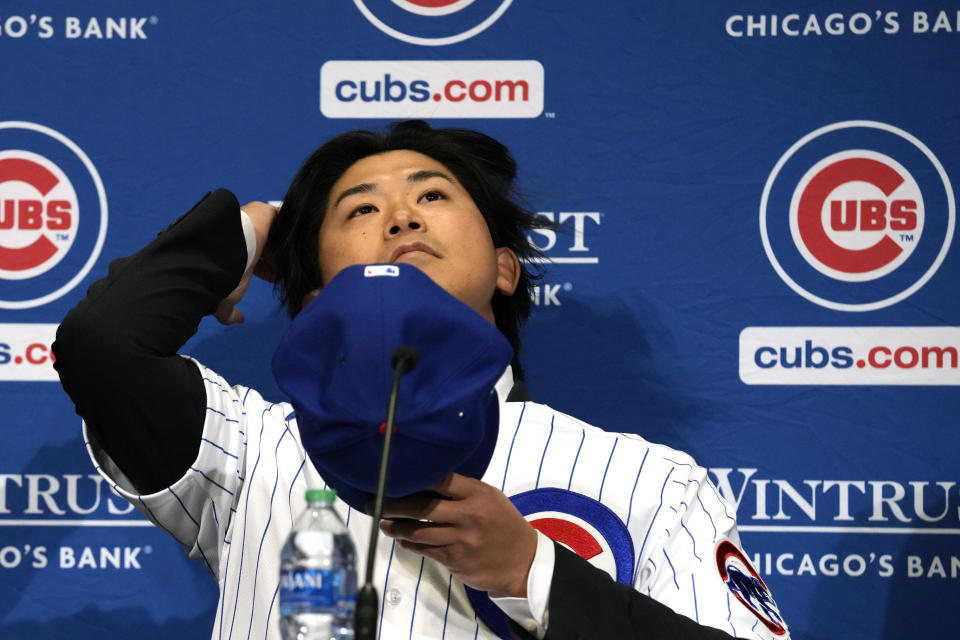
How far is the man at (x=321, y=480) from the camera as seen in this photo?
3.44 feet

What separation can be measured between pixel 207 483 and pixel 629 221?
690mm

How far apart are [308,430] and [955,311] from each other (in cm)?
103

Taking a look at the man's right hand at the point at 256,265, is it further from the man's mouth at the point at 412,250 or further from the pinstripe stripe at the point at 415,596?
the pinstripe stripe at the point at 415,596

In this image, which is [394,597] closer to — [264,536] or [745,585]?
[264,536]

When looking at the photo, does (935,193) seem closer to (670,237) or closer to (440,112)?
(670,237)

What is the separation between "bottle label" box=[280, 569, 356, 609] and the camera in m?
0.71

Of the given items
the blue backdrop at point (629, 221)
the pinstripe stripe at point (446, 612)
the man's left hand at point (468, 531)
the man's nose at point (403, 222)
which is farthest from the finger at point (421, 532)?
the blue backdrop at point (629, 221)

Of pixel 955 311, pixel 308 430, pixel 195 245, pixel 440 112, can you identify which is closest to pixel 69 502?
pixel 195 245

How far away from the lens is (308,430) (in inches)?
32.7

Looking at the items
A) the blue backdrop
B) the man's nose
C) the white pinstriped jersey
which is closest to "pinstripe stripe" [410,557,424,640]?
the white pinstriped jersey

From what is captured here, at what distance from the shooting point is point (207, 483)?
1194 mm

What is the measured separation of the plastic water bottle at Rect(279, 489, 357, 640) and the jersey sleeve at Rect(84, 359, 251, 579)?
1.40 ft

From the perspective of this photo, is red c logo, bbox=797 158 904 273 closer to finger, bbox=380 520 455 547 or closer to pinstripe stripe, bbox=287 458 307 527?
pinstripe stripe, bbox=287 458 307 527

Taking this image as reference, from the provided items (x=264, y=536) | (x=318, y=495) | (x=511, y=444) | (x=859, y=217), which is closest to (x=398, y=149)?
(x=511, y=444)
